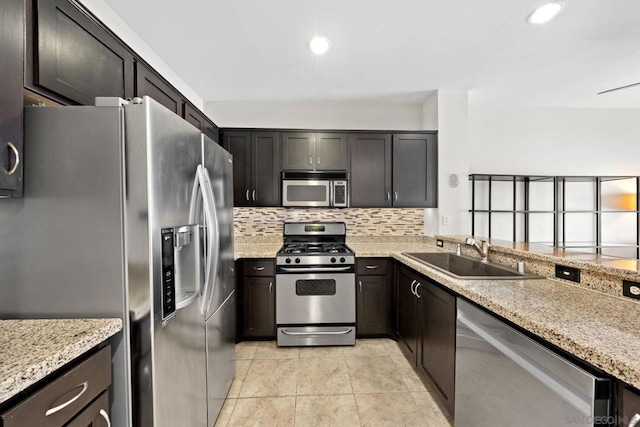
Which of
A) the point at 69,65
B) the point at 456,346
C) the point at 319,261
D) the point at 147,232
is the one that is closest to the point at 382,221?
the point at 319,261

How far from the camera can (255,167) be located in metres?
3.06

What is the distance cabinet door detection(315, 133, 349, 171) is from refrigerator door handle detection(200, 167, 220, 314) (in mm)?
1743

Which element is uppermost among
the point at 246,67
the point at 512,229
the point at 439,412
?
the point at 246,67

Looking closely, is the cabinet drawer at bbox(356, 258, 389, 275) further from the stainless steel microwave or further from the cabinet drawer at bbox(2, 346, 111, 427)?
the cabinet drawer at bbox(2, 346, 111, 427)

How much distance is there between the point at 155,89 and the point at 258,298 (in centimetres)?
196

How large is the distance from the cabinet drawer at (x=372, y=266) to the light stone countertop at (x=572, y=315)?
1.00m

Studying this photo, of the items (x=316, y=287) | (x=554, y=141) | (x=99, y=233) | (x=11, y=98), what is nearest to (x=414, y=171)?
(x=316, y=287)

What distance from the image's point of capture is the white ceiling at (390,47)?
1764mm

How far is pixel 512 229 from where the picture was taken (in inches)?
138

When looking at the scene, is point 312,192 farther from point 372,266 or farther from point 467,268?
point 467,268

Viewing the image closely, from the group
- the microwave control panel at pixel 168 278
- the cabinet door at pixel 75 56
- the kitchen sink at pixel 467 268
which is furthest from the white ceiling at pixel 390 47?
the kitchen sink at pixel 467 268

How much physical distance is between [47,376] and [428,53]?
9.53ft

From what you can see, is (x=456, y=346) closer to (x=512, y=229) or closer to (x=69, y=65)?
(x=69, y=65)

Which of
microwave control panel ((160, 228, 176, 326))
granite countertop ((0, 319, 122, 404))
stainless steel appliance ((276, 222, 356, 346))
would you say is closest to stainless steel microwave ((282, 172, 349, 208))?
stainless steel appliance ((276, 222, 356, 346))
